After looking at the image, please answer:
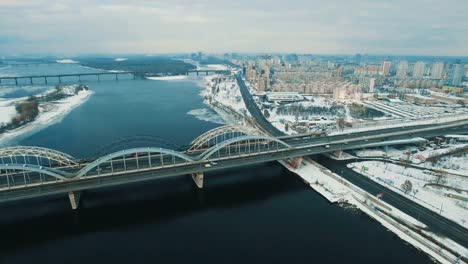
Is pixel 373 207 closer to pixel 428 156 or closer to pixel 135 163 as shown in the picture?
pixel 428 156

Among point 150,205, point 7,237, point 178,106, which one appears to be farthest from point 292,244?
point 178,106

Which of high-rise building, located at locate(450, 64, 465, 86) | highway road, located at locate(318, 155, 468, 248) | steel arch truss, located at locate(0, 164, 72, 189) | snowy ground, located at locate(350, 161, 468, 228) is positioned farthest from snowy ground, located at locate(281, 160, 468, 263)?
high-rise building, located at locate(450, 64, 465, 86)

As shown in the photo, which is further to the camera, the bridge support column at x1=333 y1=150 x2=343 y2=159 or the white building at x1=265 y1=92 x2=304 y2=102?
the white building at x1=265 y1=92 x2=304 y2=102

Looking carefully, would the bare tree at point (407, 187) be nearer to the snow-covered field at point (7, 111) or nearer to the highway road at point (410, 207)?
the highway road at point (410, 207)

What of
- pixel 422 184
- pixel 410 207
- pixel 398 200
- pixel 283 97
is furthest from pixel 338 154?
pixel 283 97

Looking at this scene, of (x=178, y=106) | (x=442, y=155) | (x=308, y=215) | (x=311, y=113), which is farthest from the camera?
(x=178, y=106)

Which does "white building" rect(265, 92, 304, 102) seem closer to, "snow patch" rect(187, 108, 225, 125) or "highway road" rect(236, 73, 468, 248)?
"snow patch" rect(187, 108, 225, 125)

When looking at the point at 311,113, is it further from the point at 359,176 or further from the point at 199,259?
the point at 199,259
